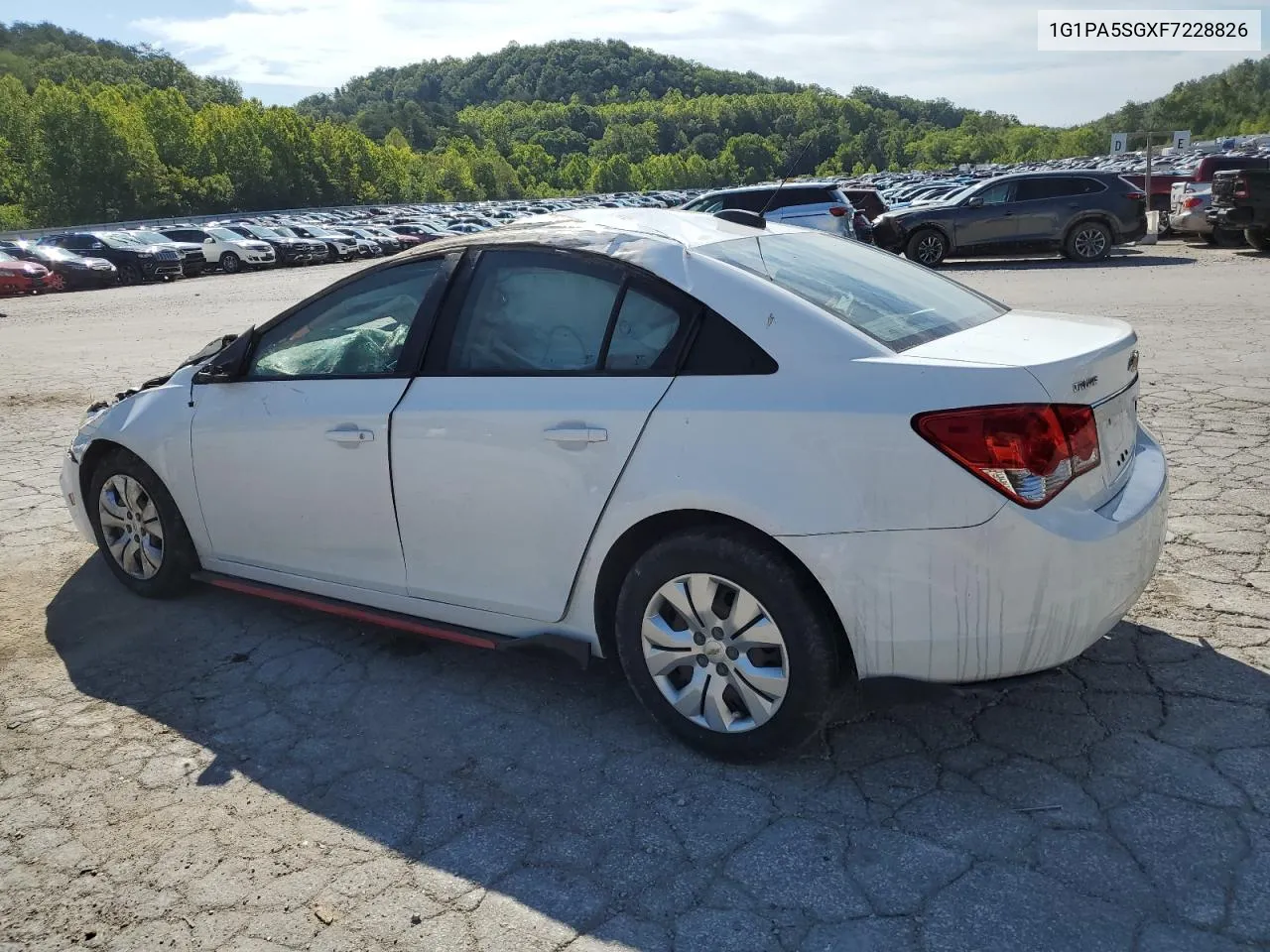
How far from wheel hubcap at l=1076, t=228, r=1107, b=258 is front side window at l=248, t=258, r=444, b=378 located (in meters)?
17.2

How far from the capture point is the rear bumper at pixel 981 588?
2561mm

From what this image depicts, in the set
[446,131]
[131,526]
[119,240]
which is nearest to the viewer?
[131,526]

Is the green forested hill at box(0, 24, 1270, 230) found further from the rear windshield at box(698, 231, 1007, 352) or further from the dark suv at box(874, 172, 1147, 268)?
the dark suv at box(874, 172, 1147, 268)

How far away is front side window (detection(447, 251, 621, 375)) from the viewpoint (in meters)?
3.20

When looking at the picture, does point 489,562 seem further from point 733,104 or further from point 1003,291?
point 733,104

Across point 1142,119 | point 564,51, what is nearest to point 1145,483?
point 1142,119

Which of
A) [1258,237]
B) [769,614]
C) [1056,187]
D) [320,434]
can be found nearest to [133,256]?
[1056,187]

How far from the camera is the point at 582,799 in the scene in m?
2.93

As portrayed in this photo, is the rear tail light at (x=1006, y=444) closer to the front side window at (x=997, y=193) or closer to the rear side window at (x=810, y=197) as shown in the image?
the rear side window at (x=810, y=197)

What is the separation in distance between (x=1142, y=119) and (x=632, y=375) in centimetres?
15703

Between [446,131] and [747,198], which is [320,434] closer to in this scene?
[747,198]

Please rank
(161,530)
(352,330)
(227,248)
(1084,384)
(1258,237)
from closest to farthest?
1. (1084,384)
2. (352,330)
3. (161,530)
4. (1258,237)
5. (227,248)

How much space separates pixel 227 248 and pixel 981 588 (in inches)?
1315

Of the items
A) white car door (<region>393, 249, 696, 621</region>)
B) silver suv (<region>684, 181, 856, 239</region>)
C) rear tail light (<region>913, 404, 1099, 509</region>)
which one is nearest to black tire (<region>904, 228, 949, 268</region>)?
silver suv (<region>684, 181, 856, 239</region>)
